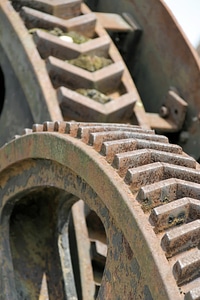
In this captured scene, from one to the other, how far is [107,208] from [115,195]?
109mm

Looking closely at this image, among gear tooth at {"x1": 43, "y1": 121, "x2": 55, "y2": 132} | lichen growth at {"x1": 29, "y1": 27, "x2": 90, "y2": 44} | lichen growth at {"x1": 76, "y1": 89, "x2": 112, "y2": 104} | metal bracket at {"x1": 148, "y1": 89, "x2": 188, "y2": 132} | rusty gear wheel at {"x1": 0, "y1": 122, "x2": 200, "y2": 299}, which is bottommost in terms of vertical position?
rusty gear wheel at {"x1": 0, "y1": 122, "x2": 200, "y2": 299}

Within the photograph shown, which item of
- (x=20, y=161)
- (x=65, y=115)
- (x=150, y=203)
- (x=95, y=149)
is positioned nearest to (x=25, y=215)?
(x=20, y=161)

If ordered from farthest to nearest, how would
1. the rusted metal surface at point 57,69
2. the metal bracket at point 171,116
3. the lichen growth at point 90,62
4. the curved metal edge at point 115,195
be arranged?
the metal bracket at point 171,116 < the lichen growth at point 90,62 < the rusted metal surface at point 57,69 < the curved metal edge at point 115,195

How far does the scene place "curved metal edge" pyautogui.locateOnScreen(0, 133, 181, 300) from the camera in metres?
1.41

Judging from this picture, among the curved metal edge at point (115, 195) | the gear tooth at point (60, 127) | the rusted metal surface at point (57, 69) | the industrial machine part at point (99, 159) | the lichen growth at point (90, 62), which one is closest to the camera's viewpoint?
the curved metal edge at point (115, 195)

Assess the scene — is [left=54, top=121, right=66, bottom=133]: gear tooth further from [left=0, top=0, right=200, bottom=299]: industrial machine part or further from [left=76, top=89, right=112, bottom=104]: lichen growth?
[left=76, top=89, right=112, bottom=104]: lichen growth

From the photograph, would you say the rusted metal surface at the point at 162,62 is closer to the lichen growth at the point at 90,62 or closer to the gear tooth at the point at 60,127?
the lichen growth at the point at 90,62

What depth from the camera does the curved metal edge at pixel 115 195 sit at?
1.41 metres

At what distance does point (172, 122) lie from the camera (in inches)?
141

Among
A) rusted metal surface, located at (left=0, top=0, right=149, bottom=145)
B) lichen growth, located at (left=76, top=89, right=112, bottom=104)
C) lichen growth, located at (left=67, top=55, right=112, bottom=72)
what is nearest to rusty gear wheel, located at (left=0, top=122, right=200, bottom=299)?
rusted metal surface, located at (left=0, top=0, right=149, bottom=145)

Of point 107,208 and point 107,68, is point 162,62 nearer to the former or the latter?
point 107,68

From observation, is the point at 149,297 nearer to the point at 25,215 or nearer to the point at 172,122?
the point at 25,215

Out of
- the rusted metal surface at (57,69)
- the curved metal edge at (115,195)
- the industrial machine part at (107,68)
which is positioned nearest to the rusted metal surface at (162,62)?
the industrial machine part at (107,68)

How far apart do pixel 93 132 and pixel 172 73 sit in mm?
1825
